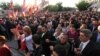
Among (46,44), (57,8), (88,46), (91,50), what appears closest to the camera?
(91,50)

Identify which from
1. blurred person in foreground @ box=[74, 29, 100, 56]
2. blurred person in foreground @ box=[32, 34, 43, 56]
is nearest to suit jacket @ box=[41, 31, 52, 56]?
blurred person in foreground @ box=[32, 34, 43, 56]

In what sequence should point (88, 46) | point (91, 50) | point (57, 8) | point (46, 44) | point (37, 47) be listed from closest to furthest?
point (91, 50) < point (88, 46) < point (37, 47) < point (46, 44) < point (57, 8)

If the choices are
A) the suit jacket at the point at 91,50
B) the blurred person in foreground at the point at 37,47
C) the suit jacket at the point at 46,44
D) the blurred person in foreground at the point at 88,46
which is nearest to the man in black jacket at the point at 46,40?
the suit jacket at the point at 46,44

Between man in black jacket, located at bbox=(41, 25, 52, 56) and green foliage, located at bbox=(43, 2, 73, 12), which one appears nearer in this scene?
man in black jacket, located at bbox=(41, 25, 52, 56)

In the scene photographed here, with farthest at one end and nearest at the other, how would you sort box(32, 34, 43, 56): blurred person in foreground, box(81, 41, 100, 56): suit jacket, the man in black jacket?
1. the man in black jacket
2. box(32, 34, 43, 56): blurred person in foreground
3. box(81, 41, 100, 56): suit jacket

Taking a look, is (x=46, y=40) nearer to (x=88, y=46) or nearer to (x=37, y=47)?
(x=37, y=47)

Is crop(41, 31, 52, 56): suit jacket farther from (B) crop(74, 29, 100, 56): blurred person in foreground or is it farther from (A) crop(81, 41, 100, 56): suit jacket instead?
(A) crop(81, 41, 100, 56): suit jacket

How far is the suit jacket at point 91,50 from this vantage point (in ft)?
24.7

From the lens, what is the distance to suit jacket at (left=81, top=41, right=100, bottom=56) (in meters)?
7.52

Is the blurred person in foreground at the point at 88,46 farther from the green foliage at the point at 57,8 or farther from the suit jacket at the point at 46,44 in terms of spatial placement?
the green foliage at the point at 57,8

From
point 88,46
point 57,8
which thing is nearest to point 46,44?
point 88,46

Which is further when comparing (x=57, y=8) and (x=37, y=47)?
(x=57, y=8)

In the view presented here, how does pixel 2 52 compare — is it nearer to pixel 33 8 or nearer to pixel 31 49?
pixel 31 49

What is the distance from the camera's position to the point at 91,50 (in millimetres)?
7531
